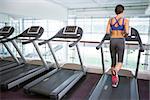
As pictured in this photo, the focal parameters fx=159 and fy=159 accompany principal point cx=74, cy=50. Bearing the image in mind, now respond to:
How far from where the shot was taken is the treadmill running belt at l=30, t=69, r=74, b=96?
2.69m

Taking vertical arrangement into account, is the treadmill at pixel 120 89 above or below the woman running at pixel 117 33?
below

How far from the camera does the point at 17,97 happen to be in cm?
272

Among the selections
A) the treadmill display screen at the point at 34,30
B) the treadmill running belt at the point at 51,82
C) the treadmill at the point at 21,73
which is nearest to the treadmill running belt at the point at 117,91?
the treadmill running belt at the point at 51,82

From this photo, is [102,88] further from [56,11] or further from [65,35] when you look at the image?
[56,11]

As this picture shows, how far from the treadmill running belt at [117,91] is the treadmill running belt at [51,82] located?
0.86 m

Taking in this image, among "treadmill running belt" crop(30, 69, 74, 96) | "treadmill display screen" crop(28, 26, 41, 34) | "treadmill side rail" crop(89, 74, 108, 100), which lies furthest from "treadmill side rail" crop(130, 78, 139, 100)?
"treadmill display screen" crop(28, 26, 41, 34)

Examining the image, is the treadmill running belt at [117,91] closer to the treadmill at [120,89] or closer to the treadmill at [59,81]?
the treadmill at [120,89]

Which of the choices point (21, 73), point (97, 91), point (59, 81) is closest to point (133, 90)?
point (97, 91)

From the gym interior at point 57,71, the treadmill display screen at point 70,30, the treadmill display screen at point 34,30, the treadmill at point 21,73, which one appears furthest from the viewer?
the treadmill display screen at point 34,30

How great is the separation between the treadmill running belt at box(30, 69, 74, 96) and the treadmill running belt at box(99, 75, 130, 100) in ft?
2.82

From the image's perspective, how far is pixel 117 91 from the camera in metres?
2.72

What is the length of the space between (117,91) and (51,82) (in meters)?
1.25

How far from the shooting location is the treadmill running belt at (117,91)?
8.22ft

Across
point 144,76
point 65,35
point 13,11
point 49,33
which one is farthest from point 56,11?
point 144,76
